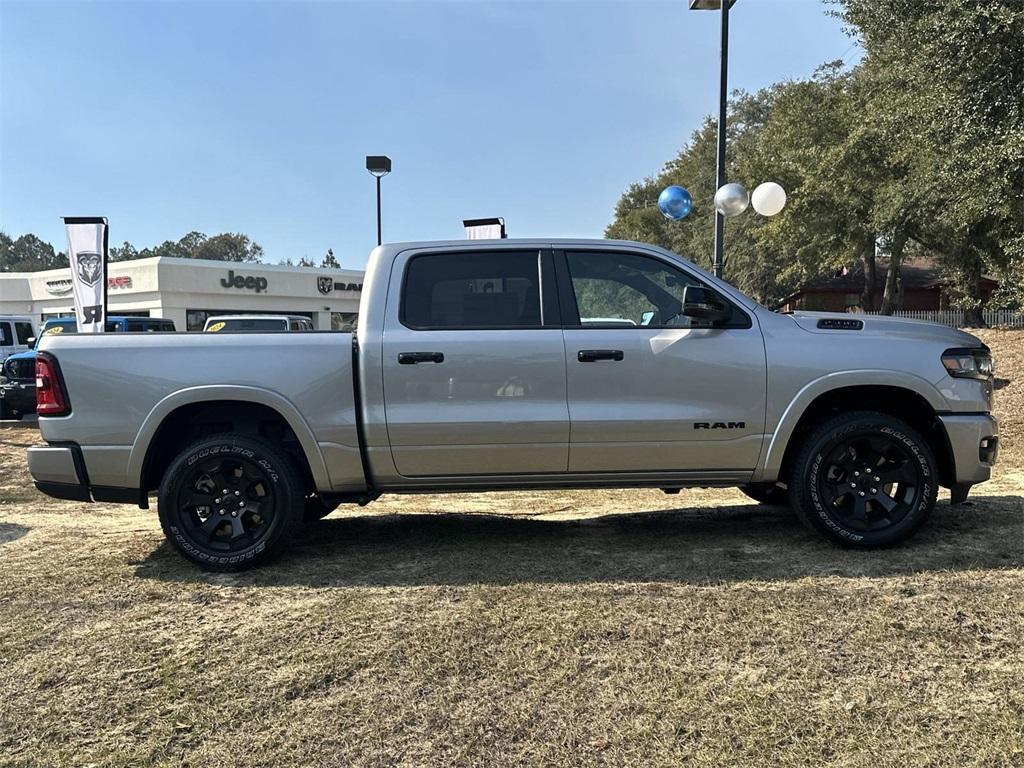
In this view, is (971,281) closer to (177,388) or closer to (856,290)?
(856,290)

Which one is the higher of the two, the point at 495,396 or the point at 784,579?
the point at 495,396

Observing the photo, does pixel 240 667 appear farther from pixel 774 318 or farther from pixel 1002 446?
pixel 1002 446

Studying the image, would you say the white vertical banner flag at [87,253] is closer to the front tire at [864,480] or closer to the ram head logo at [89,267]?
the ram head logo at [89,267]

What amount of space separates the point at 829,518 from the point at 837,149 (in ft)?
67.8

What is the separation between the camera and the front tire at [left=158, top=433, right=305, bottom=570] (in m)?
4.36

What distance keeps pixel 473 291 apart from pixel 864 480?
264cm

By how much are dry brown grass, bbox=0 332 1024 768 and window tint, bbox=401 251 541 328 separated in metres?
1.47

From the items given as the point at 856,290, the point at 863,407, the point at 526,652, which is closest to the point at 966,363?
the point at 863,407

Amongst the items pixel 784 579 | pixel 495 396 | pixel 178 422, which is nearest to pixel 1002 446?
pixel 784 579

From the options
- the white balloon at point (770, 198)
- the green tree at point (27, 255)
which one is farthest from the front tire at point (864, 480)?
the green tree at point (27, 255)

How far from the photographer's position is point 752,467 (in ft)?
14.9

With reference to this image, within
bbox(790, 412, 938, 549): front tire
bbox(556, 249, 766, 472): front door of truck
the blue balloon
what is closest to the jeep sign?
the blue balloon

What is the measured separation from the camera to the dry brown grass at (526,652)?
8.54 ft

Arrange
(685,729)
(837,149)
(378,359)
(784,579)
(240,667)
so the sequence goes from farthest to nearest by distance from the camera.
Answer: (837,149)
(378,359)
(784,579)
(240,667)
(685,729)
